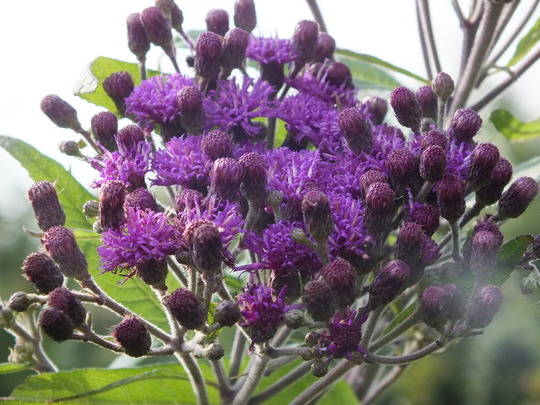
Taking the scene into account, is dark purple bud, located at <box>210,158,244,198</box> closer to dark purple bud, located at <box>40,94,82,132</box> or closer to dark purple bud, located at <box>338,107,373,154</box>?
dark purple bud, located at <box>338,107,373,154</box>

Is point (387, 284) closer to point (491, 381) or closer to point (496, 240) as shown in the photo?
point (496, 240)

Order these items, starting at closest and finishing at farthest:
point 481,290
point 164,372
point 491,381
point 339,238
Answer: point 481,290 < point 339,238 < point 164,372 < point 491,381

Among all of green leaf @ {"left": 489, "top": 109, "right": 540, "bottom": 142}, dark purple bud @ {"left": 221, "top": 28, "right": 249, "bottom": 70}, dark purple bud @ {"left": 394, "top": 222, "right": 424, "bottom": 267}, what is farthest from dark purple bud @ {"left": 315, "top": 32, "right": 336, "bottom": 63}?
dark purple bud @ {"left": 394, "top": 222, "right": 424, "bottom": 267}

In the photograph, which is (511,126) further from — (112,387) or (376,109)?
(112,387)

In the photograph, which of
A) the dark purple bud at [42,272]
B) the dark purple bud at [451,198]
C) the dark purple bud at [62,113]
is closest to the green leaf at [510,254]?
the dark purple bud at [451,198]

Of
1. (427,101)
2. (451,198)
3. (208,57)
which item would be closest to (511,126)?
(427,101)

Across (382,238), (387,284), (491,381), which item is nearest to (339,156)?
(382,238)
